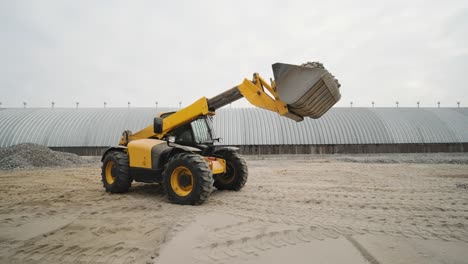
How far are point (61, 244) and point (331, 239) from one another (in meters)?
3.77

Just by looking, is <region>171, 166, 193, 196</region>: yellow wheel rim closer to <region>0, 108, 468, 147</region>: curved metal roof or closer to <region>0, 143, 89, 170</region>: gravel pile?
<region>0, 143, 89, 170</region>: gravel pile

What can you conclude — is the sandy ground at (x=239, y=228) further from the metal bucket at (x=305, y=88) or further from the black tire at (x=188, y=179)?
the metal bucket at (x=305, y=88)

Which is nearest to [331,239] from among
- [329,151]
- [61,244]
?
[61,244]

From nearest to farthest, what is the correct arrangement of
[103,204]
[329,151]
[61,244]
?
[61,244] → [103,204] → [329,151]

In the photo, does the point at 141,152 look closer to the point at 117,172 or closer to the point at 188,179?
the point at 117,172

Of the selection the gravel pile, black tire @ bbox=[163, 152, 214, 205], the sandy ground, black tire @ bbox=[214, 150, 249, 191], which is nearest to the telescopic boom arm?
black tire @ bbox=[163, 152, 214, 205]

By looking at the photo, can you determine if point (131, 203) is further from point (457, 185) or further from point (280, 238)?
point (457, 185)

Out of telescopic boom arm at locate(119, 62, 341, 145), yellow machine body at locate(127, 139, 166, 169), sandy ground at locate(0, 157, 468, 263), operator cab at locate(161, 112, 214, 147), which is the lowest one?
sandy ground at locate(0, 157, 468, 263)

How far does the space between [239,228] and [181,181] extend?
2.40 metres

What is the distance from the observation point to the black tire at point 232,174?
8.15 meters

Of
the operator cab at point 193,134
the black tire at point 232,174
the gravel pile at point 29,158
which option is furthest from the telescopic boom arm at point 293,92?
the gravel pile at point 29,158

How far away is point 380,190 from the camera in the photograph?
27.0 ft

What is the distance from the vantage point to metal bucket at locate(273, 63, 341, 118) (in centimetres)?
558

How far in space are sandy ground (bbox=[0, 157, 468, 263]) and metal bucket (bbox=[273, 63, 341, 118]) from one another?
212 cm
